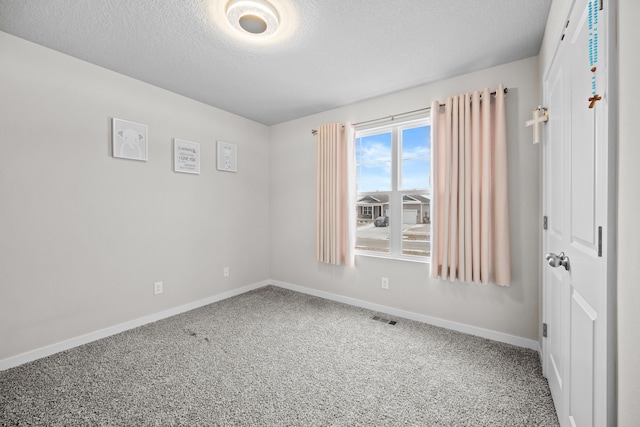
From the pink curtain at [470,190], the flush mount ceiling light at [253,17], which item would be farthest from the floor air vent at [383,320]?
the flush mount ceiling light at [253,17]

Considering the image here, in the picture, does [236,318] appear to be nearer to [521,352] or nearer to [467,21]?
[521,352]

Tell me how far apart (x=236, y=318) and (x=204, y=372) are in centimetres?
95

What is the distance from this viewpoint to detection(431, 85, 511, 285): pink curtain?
90.0 inches

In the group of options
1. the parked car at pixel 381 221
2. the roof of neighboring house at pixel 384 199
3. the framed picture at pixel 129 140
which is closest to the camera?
the framed picture at pixel 129 140

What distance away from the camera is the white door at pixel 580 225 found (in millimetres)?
858

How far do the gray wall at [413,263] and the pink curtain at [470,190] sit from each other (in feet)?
0.40

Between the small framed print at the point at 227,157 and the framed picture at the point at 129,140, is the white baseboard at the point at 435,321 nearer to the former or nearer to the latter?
the small framed print at the point at 227,157

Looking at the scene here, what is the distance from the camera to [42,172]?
6.98 feet

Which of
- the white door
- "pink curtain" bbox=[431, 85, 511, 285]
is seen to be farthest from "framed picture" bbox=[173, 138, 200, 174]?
the white door

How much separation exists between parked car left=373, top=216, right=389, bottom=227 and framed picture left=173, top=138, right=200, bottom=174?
221 centimetres

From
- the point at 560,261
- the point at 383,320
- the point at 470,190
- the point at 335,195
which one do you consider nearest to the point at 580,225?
the point at 560,261

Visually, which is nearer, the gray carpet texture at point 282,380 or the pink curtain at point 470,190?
the gray carpet texture at point 282,380

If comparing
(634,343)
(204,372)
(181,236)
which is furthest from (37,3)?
(634,343)

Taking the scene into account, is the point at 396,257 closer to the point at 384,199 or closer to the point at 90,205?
the point at 384,199
